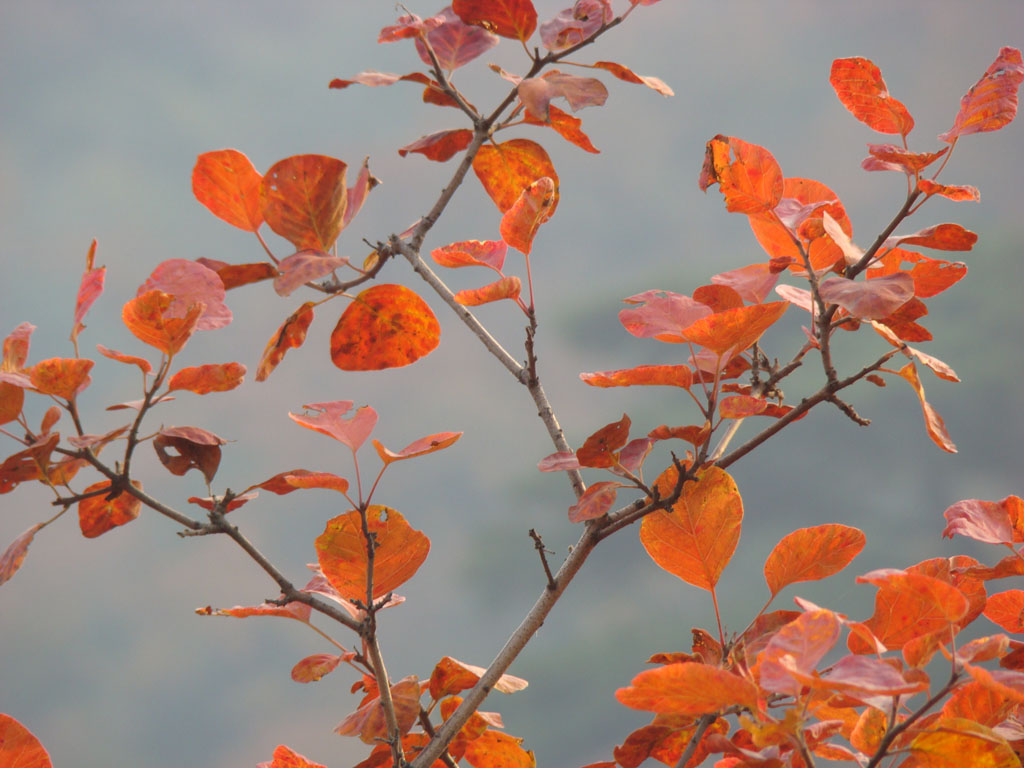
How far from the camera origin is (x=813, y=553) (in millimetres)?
851

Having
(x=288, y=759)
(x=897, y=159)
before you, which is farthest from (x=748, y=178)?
(x=288, y=759)

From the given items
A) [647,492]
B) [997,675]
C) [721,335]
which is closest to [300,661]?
[647,492]

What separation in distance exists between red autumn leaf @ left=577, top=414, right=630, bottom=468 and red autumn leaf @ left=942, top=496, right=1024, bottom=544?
311 mm

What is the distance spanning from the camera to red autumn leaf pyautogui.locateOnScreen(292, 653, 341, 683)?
3.10 feet

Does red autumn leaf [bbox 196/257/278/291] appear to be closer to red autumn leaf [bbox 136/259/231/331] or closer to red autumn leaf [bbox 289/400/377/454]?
red autumn leaf [bbox 136/259/231/331]

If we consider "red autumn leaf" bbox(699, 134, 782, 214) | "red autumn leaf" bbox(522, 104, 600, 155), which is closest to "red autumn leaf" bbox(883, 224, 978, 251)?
"red autumn leaf" bbox(699, 134, 782, 214)

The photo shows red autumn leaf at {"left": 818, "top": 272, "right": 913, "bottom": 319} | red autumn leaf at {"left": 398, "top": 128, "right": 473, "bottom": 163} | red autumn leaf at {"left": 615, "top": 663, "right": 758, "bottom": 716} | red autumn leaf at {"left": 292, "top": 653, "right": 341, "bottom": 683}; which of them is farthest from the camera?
red autumn leaf at {"left": 398, "top": 128, "right": 473, "bottom": 163}

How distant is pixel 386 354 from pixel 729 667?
479 millimetres

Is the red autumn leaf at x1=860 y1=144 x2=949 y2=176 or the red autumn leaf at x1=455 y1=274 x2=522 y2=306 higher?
the red autumn leaf at x1=860 y1=144 x2=949 y2=176

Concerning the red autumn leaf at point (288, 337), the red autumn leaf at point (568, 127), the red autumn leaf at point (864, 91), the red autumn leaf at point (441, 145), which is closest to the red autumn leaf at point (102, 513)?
the red autumn leaf at point (288, 337)

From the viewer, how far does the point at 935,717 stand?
0.74 meters

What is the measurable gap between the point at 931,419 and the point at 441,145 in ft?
2.05

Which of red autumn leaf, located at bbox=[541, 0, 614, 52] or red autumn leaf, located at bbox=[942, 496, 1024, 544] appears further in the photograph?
red autumn leaf, located at bbox=[541, 0, 614, 52]

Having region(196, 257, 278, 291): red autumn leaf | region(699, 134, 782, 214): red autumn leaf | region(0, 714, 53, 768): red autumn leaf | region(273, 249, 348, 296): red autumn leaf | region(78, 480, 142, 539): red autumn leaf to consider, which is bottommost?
region(0, 714, 53, 768): red autumn leaf
